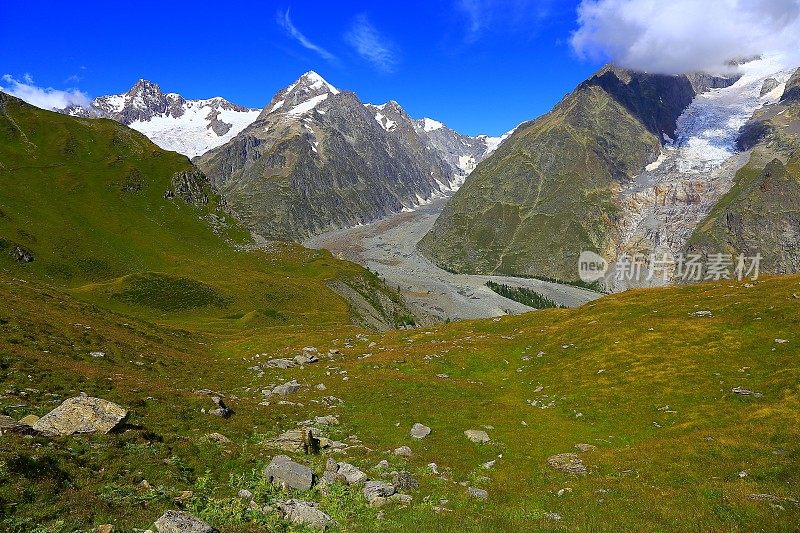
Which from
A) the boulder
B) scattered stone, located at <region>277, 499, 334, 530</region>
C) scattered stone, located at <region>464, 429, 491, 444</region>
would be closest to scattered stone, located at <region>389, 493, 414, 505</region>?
scattered stone, located at <region>277, 499, 334, 530</region>

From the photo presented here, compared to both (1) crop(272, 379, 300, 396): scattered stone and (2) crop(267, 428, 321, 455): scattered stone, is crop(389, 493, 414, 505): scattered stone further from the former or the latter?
(1) crop(272, 379, 300, 396): scattered stone

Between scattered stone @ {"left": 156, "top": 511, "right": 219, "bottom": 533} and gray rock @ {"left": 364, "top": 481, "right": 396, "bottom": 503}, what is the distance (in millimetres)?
7058

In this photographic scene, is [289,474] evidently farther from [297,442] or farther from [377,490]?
[297,442]

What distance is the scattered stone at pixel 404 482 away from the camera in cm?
2164

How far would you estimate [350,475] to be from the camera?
22.1 metres

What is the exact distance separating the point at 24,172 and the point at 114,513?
191727mm

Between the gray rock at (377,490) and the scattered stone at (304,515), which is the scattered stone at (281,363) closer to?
the gray rock at (377,490)

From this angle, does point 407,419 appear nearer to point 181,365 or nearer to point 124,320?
point 181,365

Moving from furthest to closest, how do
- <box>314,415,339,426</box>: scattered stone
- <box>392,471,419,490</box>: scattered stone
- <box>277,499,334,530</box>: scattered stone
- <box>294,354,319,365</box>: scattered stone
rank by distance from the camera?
<box>294,354,319,365</box>: scattered stone < <box>314,415,339,426</box>: scattered stone < <box>392,471,419,490</box>: scattered stone < <box>277,499,334,530</box>: scattered stone

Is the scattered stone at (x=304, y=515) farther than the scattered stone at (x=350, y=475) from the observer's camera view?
No

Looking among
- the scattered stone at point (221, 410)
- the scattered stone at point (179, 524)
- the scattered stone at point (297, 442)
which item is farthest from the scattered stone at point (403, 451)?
the scattered stone at point (179, 524)

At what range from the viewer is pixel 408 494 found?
68.9ft

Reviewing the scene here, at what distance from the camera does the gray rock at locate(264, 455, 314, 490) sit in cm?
2045

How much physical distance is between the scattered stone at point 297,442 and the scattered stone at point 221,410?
4312mm
